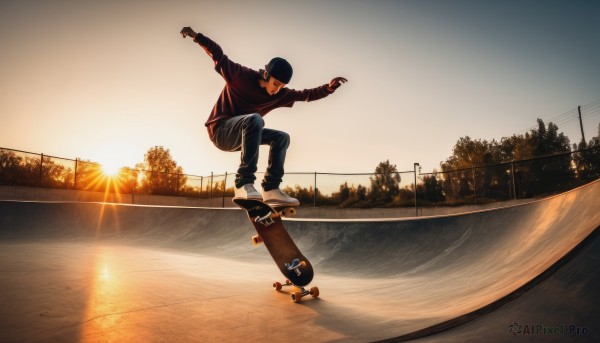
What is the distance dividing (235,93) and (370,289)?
3.08 meters

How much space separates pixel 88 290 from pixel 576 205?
5.48 meters

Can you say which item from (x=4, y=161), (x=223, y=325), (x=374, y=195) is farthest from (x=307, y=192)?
(x=223, y=325)

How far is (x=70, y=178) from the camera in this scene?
20547 millimetres

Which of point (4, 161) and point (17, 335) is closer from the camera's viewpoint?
point (17, 335)

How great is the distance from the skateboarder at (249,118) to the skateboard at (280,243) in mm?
168

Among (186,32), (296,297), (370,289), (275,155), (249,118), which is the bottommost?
(370,289)

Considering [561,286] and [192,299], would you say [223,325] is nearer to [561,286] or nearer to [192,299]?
[192,299]

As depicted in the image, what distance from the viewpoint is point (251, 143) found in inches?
147

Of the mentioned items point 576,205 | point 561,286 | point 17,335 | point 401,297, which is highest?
point 576,205

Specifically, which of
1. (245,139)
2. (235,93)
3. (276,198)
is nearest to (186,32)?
(235,93)

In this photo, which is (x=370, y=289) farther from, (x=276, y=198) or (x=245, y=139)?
(x=245, y=139)

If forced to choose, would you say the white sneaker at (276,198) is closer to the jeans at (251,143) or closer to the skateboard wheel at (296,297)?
the jeans at (251,143)

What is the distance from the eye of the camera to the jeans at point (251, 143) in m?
3.74

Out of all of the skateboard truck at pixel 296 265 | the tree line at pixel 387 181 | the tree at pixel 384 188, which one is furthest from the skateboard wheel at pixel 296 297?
the tree at pixel 384 188
